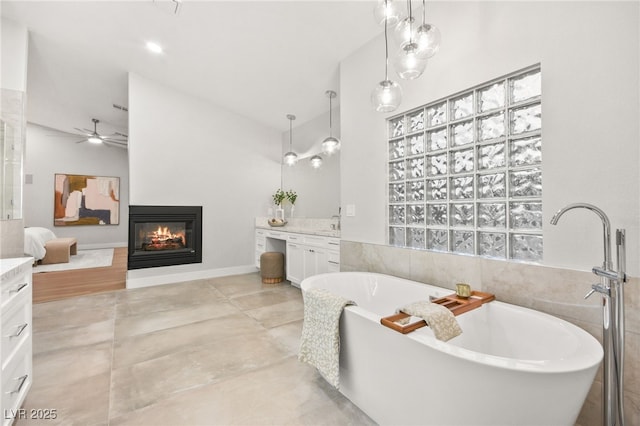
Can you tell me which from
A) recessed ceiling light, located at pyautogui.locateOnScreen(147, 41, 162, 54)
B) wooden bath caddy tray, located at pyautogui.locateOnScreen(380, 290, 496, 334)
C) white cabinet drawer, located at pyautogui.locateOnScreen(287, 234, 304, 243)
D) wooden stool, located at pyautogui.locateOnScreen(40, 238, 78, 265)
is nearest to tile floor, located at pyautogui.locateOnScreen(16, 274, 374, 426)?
wooden bath caddy tray, located at pyautogui.locateOnScreen(380, 290, 496, 334)

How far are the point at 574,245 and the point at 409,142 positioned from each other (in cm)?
144

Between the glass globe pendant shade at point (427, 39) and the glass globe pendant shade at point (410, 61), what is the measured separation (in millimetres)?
28

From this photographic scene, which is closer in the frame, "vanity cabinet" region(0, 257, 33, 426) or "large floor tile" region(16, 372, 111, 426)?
"vanity cabinet" region(0, 257, 33, 426)

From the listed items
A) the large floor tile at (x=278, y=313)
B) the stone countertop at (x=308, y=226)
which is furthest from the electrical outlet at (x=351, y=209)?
the large floor tile at (x=278, y=313)

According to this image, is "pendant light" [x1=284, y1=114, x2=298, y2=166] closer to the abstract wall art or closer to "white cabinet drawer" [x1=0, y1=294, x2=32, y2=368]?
"white cabinet drawer" [x1=0, y1=294, x2=32, y2=368]

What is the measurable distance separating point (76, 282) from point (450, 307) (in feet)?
17.4

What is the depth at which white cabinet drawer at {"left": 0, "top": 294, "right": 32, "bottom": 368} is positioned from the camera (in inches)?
49.8

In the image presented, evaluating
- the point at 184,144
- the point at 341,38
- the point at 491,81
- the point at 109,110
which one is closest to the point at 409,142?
the point at 491,81

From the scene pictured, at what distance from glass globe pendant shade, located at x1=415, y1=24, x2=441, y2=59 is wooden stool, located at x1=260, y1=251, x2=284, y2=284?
3.59 meters

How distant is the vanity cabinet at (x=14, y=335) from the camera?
125 cm

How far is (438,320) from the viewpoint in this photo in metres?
1.38

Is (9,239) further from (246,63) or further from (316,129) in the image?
(316,129)

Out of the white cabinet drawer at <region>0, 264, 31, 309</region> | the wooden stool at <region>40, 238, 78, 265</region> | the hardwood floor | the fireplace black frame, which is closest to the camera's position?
the white cabinet drawer at <region>0, 264, 31, 309</region>

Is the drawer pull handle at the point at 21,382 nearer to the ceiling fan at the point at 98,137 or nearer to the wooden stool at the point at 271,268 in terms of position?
the wooden stool at the point at 271,268
